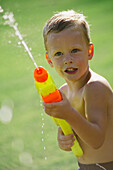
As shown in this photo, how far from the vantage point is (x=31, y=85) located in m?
3.69

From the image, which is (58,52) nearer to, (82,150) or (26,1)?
(82,150)

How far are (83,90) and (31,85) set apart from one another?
2.21 meters

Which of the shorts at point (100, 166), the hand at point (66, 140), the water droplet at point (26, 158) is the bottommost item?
the shorts at point (100, 166)

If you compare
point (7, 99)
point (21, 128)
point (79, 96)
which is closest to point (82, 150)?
point (79, 96)

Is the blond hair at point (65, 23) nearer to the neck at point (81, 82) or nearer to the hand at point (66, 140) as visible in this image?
the neck at point (81, 82)

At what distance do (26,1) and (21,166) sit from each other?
495 cm

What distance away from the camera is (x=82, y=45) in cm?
151

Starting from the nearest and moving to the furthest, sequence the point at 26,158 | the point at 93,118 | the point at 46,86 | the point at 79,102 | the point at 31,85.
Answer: the point at 46,86, the point at 93,118, the point at 79,102, the point at 26,158, the point at 31,85

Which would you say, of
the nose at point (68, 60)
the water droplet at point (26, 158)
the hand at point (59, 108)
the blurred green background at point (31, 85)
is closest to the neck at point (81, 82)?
the nose at point (68, 60)

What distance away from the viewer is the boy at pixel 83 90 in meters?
1.40

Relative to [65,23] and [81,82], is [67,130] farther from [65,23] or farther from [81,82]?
[65,23]

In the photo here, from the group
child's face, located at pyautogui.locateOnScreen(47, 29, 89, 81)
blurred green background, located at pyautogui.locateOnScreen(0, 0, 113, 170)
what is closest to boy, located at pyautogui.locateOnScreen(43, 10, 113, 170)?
child's face, located at pyautogui.locateOnScreen(47, 29, 89, 81)

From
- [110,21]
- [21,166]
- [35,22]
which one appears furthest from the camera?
[35,22]

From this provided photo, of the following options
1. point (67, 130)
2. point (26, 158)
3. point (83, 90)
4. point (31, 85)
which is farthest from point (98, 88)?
point (31, 85)
